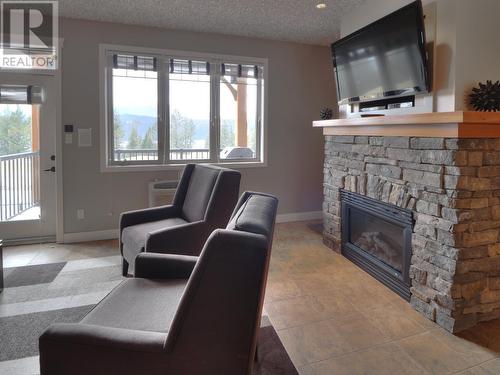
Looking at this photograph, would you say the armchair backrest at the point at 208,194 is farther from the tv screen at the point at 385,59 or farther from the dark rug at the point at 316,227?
the dark rug at the point at 316,227

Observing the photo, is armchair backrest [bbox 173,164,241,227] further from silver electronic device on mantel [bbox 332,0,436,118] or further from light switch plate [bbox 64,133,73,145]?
light switch plate [bbox 64,133,73,145]

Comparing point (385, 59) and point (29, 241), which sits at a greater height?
point (385, 59)

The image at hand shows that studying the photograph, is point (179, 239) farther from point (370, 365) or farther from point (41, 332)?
point (370, 365)

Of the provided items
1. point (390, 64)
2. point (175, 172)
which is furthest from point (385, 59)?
point (175, 172)

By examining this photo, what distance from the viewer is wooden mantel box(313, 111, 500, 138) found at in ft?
6.99

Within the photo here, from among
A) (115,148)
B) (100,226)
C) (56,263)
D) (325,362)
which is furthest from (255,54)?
(325,362)

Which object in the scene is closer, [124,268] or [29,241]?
[124,268]

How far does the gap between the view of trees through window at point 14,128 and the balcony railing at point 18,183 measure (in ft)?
0.28

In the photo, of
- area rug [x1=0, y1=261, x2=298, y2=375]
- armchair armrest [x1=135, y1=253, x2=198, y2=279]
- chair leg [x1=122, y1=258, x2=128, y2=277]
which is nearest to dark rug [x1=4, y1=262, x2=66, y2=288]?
area rug [x1=0, y1=261, x2=298, y2=375]

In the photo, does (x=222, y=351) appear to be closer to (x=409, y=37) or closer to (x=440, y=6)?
(x=409, y=37)

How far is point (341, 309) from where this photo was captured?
2.51 metres

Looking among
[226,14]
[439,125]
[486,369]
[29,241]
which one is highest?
[226,14]

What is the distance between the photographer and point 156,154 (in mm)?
4406

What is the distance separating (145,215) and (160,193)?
1131 millimetres
